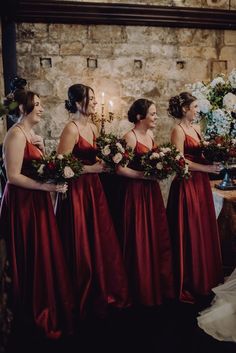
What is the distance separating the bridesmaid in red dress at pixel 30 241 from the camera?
121 inches

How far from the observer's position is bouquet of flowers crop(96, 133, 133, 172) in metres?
3.35

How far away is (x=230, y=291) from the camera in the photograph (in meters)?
3.40

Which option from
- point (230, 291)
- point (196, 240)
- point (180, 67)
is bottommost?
point (230, 291)

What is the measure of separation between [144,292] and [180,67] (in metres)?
4.04

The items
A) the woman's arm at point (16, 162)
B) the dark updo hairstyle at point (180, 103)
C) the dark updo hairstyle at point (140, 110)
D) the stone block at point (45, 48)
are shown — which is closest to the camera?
the woman's arm at point (16, 162)

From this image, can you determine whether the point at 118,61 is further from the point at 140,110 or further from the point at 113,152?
the point at 113,152

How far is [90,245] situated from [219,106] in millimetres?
2342

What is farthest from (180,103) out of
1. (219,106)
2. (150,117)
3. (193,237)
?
(193,237)

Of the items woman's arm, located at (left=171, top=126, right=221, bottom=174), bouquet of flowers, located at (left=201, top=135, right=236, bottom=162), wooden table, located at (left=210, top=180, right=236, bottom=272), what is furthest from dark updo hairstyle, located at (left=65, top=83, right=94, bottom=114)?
wooden table, located at (left=210, top=180, right=236, bottom=272)

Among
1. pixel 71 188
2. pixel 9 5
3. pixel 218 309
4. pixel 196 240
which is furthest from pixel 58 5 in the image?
pixel 218 309

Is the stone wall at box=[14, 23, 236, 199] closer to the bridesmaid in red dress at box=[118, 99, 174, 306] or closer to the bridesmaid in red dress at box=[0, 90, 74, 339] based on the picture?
the bridesmaid in red dress at box=[118, 99, 174, 306]

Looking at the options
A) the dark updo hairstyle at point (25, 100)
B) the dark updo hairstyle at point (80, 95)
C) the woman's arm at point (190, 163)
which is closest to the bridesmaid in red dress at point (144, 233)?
the woman's arm at point (190, 163)

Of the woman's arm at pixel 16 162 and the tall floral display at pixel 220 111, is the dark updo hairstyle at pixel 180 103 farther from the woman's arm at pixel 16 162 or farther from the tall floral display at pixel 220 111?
the woman's arm at pixel 16 162

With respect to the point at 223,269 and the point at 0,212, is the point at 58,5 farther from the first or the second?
the point at 223,269
